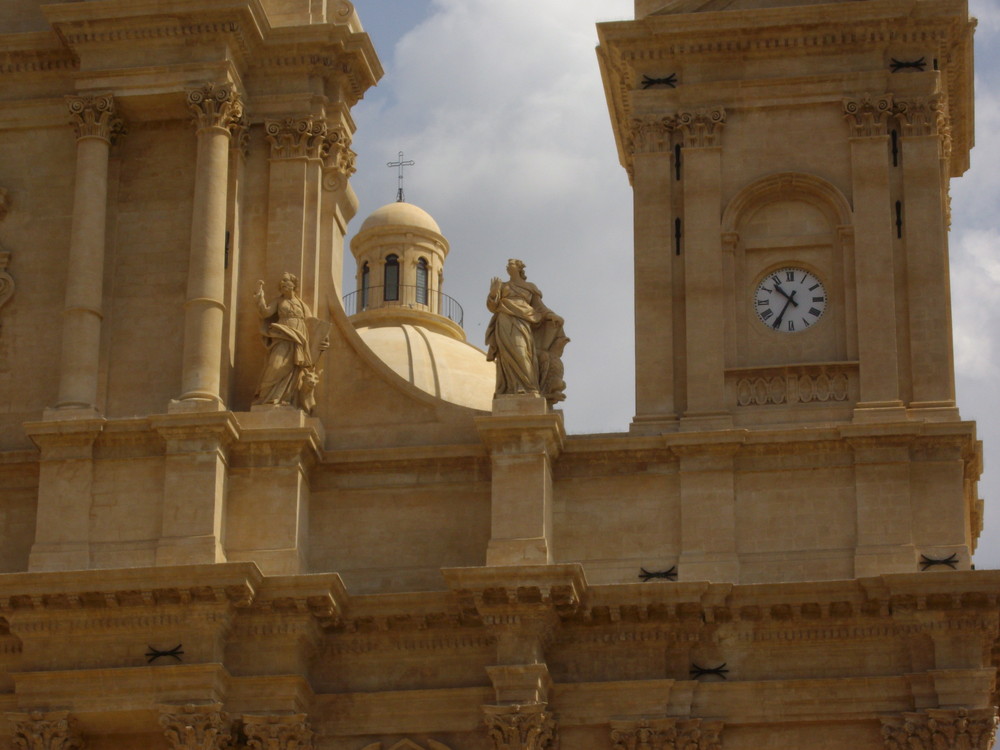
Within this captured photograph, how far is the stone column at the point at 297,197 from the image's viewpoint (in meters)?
33.7

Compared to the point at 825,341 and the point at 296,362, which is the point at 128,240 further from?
the point at 825,341

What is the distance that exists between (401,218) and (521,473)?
16.9m

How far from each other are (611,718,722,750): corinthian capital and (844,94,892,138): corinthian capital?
7400mm

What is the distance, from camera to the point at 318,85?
3447cm

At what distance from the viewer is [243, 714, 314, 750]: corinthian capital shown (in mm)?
30766

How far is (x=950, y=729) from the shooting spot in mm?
30000

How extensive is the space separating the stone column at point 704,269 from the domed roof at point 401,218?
591 inches

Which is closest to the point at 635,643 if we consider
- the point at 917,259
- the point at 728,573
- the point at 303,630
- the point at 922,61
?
the point at 728,573

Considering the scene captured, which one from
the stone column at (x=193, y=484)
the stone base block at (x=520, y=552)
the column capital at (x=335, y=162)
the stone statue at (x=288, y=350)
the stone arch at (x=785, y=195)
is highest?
the column capital at (x=335, y=162)

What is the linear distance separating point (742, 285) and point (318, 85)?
5.81 metres

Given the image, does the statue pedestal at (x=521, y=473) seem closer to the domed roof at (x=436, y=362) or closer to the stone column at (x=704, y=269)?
the stone column at (x=704, y=269)

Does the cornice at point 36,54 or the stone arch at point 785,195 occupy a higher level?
the cornice at point 36,54

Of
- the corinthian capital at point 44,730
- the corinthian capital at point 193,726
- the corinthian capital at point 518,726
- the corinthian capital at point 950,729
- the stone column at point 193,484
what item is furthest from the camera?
the stone column at point 193,484

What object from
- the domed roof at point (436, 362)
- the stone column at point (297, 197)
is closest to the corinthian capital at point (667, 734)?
the stone column at point (297, 197)
